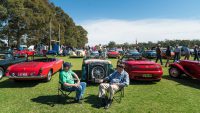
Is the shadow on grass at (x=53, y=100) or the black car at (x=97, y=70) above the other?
the black car at (x=97, y=70)

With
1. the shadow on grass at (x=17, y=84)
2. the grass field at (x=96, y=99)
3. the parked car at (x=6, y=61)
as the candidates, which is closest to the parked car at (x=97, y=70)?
the grass field at (x=96, y=99)

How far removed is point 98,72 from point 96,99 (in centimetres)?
197

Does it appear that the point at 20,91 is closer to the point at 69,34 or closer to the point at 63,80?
the point at 63,80

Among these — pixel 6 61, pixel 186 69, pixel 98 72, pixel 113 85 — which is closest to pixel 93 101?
pixel 113 85

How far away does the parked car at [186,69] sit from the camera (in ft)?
32.9

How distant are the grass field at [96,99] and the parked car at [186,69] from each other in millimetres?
947

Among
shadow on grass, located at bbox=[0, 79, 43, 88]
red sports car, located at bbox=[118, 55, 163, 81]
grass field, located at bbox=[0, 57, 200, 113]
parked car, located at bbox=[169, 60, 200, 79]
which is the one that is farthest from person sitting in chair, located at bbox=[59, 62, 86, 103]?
parked car, located at bbox=[169, 60, 200, 79]

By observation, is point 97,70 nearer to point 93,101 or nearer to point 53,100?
point 93,101

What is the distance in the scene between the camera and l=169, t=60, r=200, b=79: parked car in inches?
395

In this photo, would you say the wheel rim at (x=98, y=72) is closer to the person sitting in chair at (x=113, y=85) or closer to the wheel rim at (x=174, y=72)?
the person sitting in chair at (x=113, y=85)

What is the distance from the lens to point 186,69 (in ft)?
35.0

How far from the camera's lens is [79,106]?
6.32 metres

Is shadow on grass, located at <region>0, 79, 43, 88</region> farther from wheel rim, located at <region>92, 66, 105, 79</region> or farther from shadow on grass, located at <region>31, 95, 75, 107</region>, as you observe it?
wheel rim, located at <region>92, 66, 105, 79</region>

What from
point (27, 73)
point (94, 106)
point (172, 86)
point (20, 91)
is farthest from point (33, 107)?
point (172, 86)
